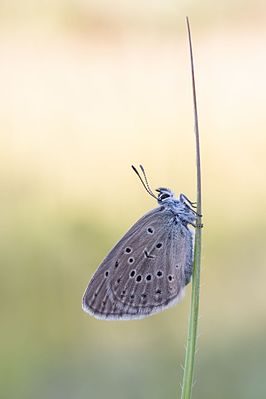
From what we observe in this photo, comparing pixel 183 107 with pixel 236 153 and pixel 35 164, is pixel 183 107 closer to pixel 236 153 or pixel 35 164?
pixel 236 153

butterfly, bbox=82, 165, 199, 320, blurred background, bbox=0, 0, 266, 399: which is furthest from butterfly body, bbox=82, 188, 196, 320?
blurred background, bbox=0, 0, 266, 399

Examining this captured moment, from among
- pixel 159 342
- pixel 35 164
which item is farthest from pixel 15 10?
pixel 159 342

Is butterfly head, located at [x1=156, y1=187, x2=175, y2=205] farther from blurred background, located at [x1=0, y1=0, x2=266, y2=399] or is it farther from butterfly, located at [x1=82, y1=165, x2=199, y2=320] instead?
blurred background, located at [x1=0, y1=0, x2=266, y2=399]

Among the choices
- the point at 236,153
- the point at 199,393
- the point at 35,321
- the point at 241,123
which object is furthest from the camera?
the point at 241,123

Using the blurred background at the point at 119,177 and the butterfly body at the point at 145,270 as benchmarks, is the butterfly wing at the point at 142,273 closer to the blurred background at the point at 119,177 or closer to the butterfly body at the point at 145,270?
the butterfly body at the point at 145,270

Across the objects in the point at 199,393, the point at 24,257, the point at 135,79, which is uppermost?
the point at 135,79

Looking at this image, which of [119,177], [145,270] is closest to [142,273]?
[145,270]

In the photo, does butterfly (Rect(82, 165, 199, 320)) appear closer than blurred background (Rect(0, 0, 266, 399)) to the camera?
Yes
